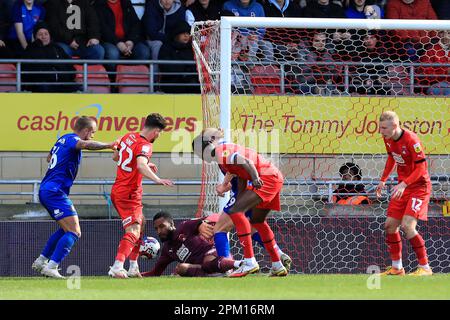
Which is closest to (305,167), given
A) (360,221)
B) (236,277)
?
(360,221)

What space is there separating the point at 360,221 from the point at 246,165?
4.24 metres

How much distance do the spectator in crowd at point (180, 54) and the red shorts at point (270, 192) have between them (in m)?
6.23

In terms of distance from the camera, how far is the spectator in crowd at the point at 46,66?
17719 millimetres

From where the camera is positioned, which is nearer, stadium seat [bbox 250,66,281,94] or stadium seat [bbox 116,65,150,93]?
stadium seat [bbox 250,66,281,94]

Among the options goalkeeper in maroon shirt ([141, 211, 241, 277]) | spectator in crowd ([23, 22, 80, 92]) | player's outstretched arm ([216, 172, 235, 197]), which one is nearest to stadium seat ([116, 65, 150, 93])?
spectator in crowd ([23, 22, 80, 92])

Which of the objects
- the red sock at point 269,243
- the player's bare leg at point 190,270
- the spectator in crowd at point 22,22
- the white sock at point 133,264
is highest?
the spectator in crowd at point 22,22

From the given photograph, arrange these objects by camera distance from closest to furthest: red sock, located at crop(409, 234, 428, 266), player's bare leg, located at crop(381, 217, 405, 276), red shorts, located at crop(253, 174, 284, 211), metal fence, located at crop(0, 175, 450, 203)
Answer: red shorts, located at crop(253, 174, 284, 211), red sock, located at crop(409, 234, 428, 266), player's bare leg, located at crop(381, 217, 405, 276), metal fence, located at crop(0, 175, 450, 203)

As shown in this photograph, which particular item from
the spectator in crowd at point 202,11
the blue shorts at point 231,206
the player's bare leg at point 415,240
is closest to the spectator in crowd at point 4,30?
the spectator in crowd at point 202,11

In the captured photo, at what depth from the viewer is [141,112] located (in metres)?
17.7

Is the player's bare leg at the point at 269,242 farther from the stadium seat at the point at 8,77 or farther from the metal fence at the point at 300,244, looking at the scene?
the stadium seat at the point at 8,77

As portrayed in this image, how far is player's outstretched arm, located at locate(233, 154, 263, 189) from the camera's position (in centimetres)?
1131

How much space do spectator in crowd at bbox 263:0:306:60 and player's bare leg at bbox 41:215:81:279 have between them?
6073 mm

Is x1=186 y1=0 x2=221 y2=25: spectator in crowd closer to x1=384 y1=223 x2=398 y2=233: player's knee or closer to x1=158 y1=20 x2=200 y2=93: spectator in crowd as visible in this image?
x1=158 y1=20 x2=200 y2=93: spectator in crowd

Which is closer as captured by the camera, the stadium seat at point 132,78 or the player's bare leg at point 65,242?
the player's bare leg at point 65,242
